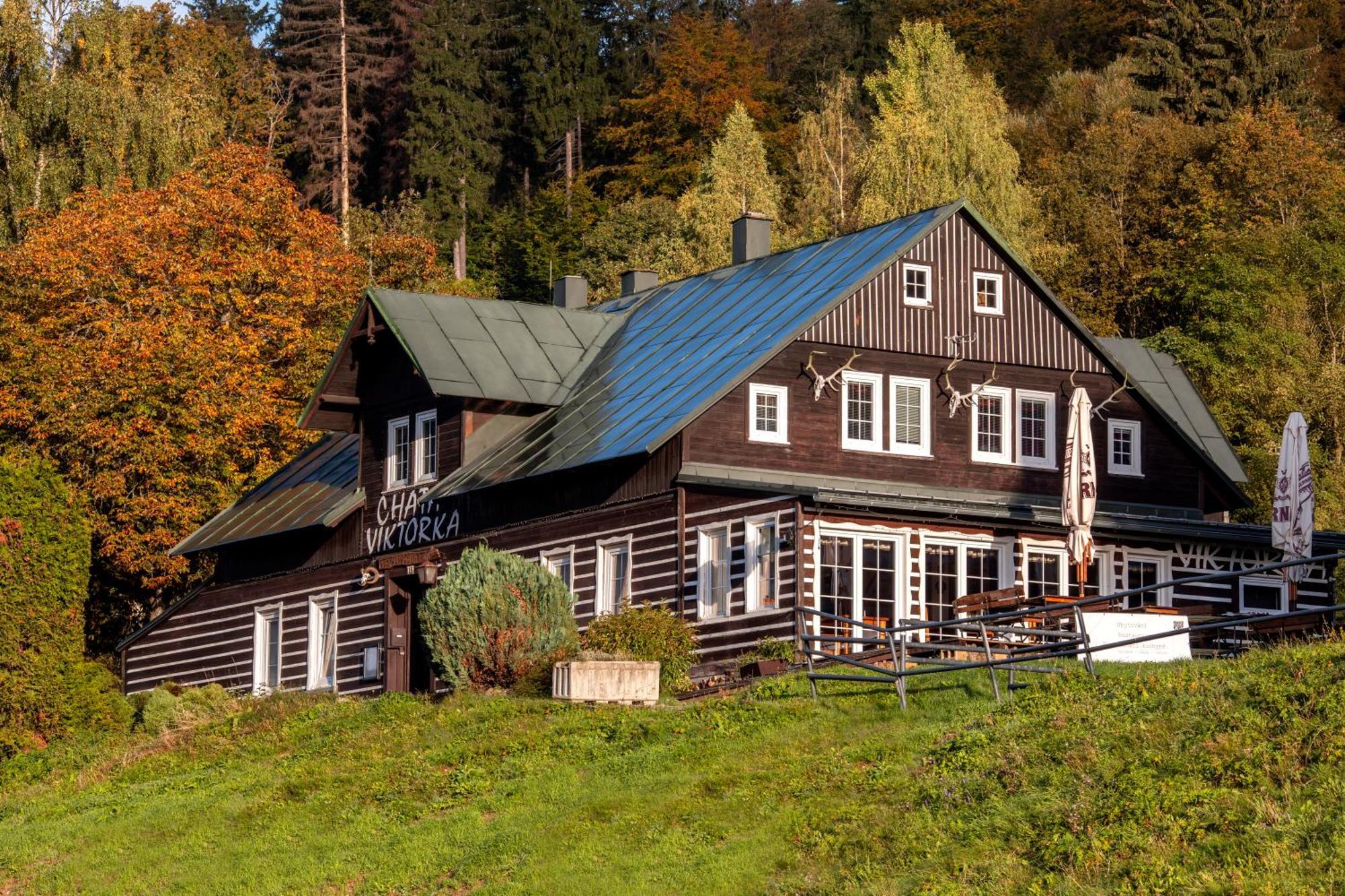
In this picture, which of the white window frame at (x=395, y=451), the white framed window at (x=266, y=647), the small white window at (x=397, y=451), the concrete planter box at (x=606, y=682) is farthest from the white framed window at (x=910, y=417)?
the white framed window at (x=266, y=647)

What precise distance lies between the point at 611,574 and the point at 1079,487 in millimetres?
9420

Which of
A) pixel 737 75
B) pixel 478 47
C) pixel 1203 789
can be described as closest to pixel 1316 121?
pixel 737 75

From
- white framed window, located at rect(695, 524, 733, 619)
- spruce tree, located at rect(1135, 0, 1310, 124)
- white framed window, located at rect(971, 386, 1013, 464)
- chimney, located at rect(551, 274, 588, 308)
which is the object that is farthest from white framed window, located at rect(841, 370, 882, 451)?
spruce tree, located at rect(1135, 0, 1310, 124)

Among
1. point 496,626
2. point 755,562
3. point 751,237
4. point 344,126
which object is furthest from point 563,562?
point 344,126

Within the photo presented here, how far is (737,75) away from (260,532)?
50944mm

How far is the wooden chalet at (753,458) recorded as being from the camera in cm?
3716

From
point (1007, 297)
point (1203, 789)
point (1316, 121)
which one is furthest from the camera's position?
point (1316, 121)

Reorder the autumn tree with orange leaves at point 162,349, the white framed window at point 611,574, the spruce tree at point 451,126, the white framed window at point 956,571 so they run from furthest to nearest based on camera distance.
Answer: the spruce tree at point 451,126 → the autumn tree with orange leaves at point 162,349 → the white framed window at point 611,574 → the white framed window at point 956,571

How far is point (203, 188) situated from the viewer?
198ft

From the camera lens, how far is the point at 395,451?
45.0 m

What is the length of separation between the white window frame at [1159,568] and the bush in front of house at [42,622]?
19.9 m

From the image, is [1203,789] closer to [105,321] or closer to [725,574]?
[725,574]

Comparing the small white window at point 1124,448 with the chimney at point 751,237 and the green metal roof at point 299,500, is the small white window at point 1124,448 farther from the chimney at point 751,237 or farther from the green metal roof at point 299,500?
the green metal roof at point 299,500

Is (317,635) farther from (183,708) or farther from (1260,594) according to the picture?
(1260,594)
